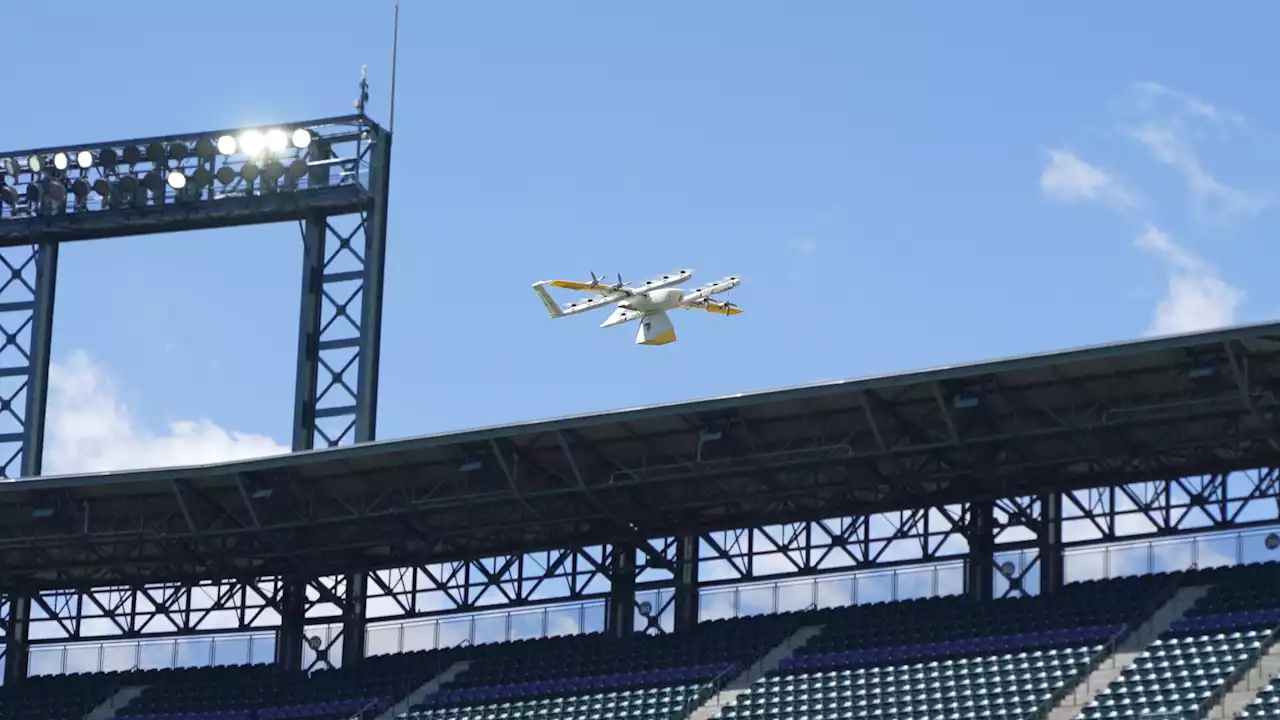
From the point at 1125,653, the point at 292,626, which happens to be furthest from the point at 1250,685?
the point at 292,626

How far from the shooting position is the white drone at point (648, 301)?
191 feet

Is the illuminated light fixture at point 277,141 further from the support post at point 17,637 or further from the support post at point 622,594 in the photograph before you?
the support post at point 622,594

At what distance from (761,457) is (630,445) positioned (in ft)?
8.96

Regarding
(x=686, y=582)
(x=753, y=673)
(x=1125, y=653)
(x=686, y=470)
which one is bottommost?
(x=1125, y=653)

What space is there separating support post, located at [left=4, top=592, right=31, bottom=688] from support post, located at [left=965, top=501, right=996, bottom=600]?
849 inches

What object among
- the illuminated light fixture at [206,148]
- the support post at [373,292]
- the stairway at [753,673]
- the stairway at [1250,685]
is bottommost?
the stairway at [1250,685]

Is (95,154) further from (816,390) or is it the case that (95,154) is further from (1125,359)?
(1125,359)

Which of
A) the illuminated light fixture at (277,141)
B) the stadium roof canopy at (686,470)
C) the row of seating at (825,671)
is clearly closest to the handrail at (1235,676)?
the row of seating at (825,671)

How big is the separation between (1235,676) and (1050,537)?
792 cm

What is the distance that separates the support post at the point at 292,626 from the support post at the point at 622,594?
23.3 feet

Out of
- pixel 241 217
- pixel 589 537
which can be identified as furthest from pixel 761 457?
pixel 241 217

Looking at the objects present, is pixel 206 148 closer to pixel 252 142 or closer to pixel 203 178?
pixel 203 178

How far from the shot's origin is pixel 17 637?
188ft

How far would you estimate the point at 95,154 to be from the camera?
190 ft
